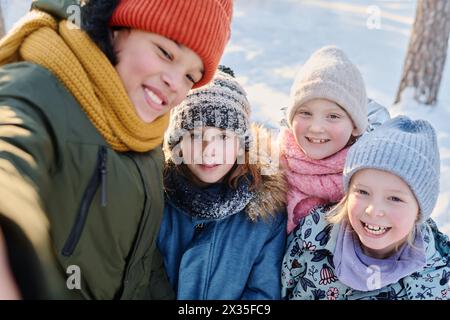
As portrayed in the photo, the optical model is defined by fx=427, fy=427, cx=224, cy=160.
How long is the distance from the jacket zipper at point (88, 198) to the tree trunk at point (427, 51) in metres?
5.09

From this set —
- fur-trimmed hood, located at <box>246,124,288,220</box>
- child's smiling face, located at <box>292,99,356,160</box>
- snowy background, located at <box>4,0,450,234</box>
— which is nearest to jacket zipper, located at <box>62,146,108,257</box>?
fur-trimmed hood, located at <box>246,124,288,220</box>

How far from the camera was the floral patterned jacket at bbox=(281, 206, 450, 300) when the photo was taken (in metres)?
1.91

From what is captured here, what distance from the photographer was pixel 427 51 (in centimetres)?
541

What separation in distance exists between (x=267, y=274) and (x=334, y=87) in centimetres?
102

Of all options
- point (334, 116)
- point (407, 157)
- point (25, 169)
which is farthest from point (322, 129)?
point (25, 169)

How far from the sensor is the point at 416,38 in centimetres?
542

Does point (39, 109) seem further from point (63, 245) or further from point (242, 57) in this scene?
point (242, 57)

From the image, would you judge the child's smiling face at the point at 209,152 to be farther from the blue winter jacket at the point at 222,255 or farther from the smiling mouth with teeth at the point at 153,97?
the smiling mouth with teeth at the point at 153,97

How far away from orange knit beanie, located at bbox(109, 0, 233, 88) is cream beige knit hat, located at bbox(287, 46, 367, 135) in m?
0.68

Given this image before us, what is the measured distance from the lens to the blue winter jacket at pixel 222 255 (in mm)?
2074

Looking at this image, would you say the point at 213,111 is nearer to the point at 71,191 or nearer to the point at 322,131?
the point at 322,131

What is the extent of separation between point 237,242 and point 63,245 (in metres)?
0.93

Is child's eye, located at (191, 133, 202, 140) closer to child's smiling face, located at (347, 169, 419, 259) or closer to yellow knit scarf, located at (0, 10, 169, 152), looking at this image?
yellow knit scarf, located at (0, 10, 169, 152)
